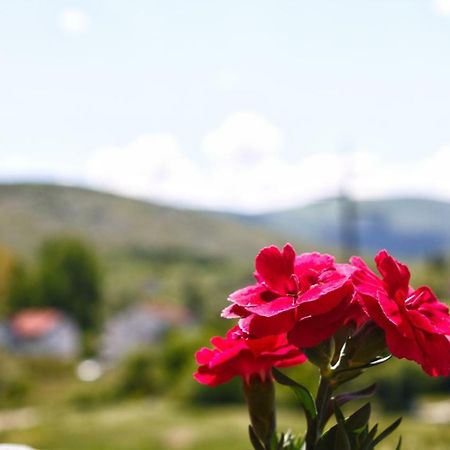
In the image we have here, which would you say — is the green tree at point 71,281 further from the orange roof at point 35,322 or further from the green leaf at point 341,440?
the green leaf at point 341,440

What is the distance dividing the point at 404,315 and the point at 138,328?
5975cm

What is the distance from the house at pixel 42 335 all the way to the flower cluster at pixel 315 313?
5488 centimetres

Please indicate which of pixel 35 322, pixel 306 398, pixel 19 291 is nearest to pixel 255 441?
pixel 306 398

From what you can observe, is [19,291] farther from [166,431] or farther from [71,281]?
[166,431]

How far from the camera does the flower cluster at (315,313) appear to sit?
150cm

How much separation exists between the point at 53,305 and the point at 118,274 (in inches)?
1944

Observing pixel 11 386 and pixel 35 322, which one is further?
pixel 35 322

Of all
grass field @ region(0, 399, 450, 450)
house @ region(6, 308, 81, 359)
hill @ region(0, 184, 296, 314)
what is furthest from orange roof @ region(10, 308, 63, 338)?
grass field @ region(0, 399, 450, 450)

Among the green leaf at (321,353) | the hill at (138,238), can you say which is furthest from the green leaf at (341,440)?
Result: the hill at (138,238)

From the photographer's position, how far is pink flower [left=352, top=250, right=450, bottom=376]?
4.92 feet

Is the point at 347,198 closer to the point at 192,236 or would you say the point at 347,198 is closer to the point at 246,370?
the point at 246,370

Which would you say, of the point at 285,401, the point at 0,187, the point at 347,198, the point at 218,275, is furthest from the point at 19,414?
the point at 0,187

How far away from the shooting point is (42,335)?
56812 millimetres

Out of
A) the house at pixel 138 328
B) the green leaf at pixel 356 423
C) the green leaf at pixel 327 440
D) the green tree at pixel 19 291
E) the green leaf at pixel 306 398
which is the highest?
Result: the green leaf at pixel 306 398
